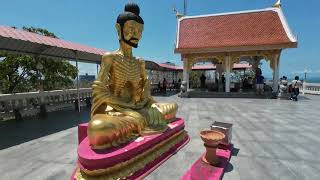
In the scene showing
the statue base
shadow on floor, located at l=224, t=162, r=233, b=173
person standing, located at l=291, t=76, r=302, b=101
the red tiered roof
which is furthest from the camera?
the red tiered roof

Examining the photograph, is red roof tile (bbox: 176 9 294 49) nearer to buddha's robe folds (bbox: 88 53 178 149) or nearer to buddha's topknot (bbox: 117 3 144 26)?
buddha's robe folds (bbox: 88 53 178 149)

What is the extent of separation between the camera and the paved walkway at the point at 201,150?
4043 mm

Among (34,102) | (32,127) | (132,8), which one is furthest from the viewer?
(34,102)

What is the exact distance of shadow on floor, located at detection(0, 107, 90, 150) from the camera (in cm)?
615

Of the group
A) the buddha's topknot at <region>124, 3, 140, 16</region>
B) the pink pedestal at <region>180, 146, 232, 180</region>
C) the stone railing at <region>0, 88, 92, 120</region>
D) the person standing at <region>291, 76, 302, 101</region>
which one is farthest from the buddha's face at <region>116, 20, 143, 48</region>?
the person standing at <region>291, 76, 302, 101</region>

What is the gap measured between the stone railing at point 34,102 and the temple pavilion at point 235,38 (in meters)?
8.13

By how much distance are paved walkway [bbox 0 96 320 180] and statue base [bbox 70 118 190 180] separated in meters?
0.21

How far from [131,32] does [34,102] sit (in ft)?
23.8

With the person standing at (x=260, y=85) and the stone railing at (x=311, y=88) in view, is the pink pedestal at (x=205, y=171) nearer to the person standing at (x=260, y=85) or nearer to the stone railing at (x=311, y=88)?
the person standing at (x=260, y=85)

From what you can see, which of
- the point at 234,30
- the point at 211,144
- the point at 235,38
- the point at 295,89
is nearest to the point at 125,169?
the point at 211,144

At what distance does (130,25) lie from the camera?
14.7ft

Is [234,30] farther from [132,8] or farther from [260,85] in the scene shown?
[132,8]

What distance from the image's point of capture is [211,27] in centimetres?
1755

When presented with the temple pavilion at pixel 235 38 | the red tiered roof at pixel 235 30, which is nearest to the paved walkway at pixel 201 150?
the temple pavilion at pixel 235 38
